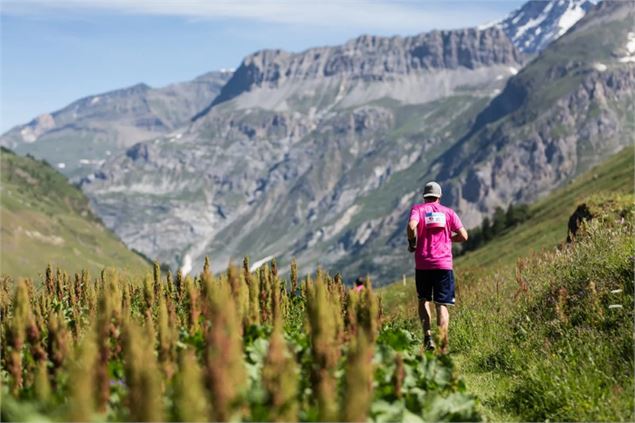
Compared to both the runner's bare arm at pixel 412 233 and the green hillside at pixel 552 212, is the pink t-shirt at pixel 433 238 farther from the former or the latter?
the green hillside at pixel 552 212

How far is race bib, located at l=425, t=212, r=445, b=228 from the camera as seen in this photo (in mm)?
14172

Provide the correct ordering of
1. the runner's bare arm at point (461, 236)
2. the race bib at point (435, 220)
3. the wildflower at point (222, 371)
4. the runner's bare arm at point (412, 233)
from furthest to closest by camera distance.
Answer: the runner's bare arm at point (461, 236)
the race bib at point (435, 220)
the runner's bare arm at point (412, 233)
the wildflower at point (222, 371)

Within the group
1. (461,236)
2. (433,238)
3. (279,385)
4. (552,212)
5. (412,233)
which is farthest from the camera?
(552,212)

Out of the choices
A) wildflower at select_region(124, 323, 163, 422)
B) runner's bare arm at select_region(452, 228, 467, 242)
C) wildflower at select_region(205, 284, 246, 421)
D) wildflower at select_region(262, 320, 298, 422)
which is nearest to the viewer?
wildflower at select_region(124, 323, 163, 422)

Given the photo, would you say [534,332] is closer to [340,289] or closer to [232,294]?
[340,289]

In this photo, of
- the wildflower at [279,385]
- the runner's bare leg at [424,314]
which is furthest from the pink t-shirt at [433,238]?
the wildflower at [279,385]

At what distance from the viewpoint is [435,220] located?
14.2m

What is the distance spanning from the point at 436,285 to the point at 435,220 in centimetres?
127

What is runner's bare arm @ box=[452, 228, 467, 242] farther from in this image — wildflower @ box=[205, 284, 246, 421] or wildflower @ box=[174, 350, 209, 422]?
wildflower @ box=[174, 350, 209, 422]

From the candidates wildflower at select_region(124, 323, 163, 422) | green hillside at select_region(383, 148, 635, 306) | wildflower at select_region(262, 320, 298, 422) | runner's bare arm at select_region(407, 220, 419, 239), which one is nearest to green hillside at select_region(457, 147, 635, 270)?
green hillside at select_region(383, 148, 635, 306)

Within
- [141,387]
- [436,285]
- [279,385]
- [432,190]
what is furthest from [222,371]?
[432,190]

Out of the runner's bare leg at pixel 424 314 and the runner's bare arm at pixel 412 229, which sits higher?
the runner's bare arm at pixel 412 229

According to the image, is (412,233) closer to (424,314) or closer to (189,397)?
(424,314)

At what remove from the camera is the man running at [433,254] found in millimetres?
13992
